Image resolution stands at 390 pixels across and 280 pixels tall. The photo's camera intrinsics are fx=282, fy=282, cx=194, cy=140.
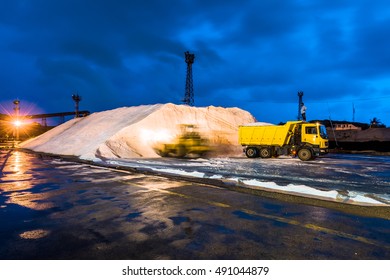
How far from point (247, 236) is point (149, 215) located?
2.15 m

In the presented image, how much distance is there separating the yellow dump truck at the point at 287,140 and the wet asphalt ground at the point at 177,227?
14864 millimetres

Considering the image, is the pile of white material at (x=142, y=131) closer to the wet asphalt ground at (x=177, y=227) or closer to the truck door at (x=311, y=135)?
the truck door at (x=311, y=135)

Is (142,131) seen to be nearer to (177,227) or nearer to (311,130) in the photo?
(311,130)

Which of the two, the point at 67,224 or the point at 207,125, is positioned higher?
the point at 207,125

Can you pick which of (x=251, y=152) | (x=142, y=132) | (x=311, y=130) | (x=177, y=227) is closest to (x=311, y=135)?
(x=311, y=130)

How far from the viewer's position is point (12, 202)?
690 cm

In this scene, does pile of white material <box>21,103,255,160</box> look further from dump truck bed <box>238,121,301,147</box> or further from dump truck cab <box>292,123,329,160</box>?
dump truck cab <box>292,123,329,160</box>

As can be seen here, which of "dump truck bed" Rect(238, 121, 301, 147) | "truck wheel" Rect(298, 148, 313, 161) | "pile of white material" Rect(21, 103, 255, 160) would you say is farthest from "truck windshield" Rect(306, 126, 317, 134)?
"pile of white material" Rect(21, 103, 255, 160)

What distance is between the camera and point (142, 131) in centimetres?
2484

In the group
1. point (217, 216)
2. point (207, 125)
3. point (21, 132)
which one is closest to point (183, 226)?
point (217, 216)

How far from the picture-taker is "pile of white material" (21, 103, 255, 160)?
22.7 meters

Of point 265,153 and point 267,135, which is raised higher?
point 267,135

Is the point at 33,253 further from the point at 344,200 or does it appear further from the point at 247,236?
the point at 344,200

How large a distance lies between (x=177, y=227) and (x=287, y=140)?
19.1 m
